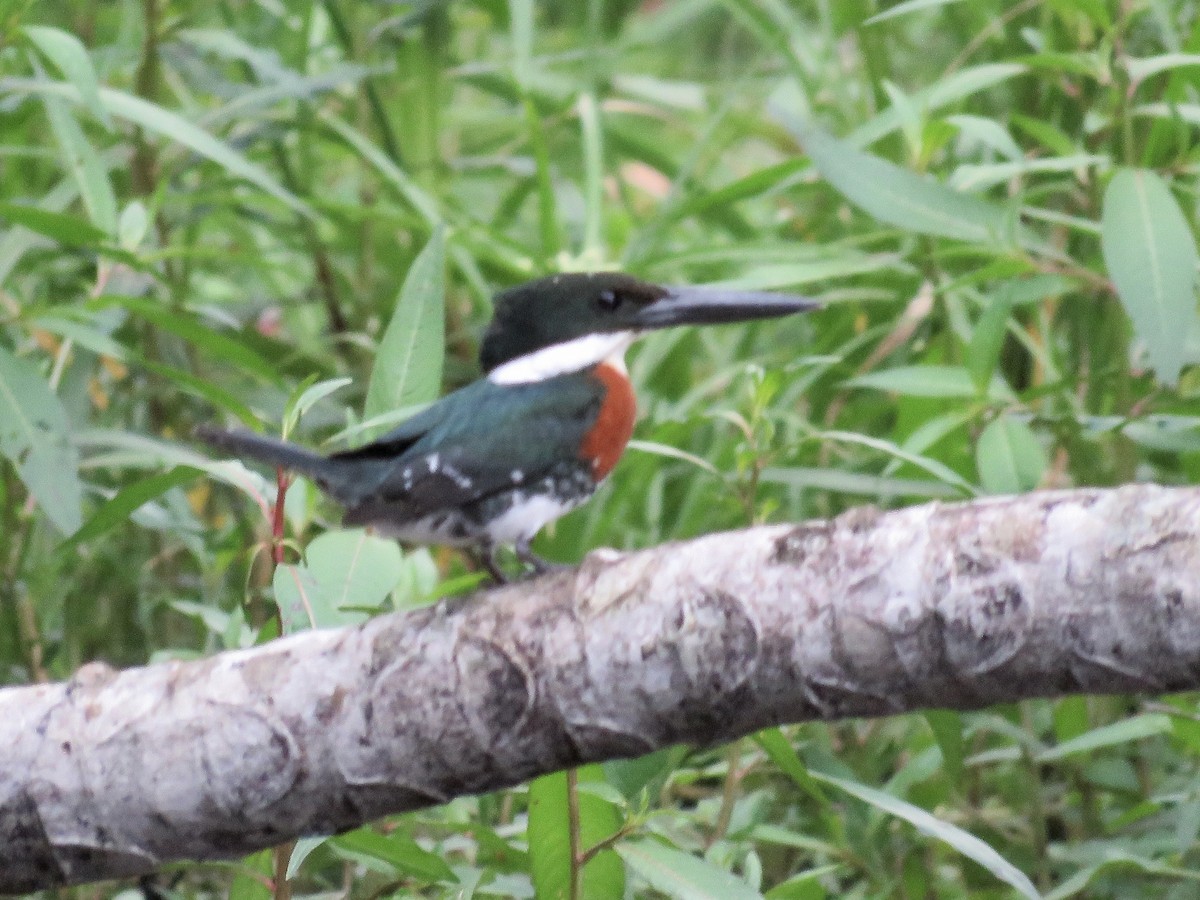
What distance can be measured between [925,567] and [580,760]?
0.36 meters

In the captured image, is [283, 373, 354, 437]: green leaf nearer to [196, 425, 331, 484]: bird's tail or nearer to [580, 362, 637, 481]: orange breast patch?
[196, 425, 331, 484]: bird's tail

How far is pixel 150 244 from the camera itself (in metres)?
3.18

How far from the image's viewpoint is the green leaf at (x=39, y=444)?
2.02 m

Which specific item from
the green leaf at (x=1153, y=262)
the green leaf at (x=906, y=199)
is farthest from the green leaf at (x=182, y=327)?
the green leaf at (x=1153, y=262)

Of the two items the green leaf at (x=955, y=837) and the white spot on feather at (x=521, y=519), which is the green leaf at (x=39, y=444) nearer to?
the white spot on feather at (x=521, y=519)

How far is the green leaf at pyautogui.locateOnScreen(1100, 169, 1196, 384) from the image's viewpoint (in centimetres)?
184

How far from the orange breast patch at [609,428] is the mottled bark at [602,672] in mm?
411

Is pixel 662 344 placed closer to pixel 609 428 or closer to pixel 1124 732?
pixel 609 428

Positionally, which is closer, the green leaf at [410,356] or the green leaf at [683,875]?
the green leaf at [683,875]

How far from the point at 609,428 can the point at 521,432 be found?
0.40 ft

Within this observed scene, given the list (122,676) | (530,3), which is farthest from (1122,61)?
(122,676)

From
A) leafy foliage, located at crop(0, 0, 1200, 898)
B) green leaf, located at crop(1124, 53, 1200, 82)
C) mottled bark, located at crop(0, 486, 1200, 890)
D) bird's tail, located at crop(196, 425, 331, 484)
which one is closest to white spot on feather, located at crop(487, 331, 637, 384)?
leafy foliage, located at crop(0, 0, 1200, 898)

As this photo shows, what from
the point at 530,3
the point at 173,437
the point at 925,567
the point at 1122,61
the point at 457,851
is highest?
the point at 530,3

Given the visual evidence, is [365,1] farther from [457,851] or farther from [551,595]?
[551,595]
